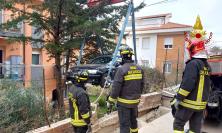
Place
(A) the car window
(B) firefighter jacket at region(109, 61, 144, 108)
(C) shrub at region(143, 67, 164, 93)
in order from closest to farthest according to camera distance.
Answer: (B) firefighter jacket at region(109, 61, 144, 108)
(C) shrub at region(143, 67, 164, 93)
(A) the car window

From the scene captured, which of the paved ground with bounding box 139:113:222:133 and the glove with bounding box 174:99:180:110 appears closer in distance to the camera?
the glove with bounding box 174:99:180:110

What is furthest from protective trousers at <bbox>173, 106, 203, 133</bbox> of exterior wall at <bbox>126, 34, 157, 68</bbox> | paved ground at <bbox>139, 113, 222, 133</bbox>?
exterior wall at <bbox>126, 34, 157, 68</bbox>

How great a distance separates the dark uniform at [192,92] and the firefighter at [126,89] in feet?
3.21

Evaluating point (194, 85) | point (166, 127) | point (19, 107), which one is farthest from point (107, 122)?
point (194, 85)

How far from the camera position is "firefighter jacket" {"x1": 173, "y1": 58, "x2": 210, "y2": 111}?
12.1 feet

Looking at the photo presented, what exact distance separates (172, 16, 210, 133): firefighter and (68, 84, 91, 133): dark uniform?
150 cm

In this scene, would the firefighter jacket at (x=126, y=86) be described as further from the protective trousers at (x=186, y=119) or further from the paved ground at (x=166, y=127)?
the paved ground at (x=166, y=127)

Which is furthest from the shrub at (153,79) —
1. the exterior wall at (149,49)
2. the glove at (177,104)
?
the exterior wall at (149,49)

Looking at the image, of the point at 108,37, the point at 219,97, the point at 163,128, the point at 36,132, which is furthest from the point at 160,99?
the point at 36,132

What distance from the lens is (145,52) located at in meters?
30.3

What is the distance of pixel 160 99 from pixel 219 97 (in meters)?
3.21

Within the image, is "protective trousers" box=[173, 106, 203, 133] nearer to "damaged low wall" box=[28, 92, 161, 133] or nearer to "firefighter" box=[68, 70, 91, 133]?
"firefighter" box=[68, 70, 91, 133]

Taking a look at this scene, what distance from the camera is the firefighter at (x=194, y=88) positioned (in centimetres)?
372

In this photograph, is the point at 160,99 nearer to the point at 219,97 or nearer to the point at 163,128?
the point at 163,128
